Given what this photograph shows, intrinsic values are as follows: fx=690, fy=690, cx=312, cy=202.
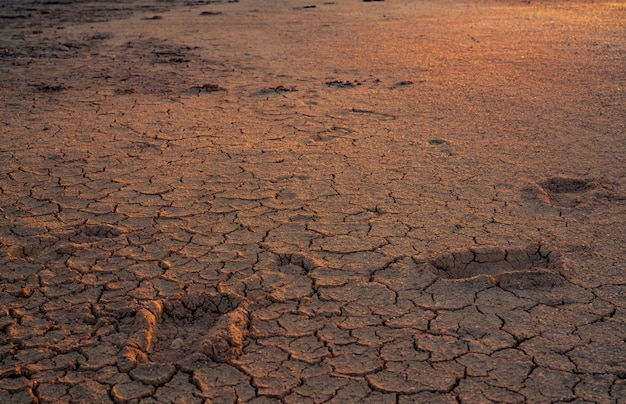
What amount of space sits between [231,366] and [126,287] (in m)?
0.82

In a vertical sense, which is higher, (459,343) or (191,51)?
(191,51)

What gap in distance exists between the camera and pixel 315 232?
378 cm

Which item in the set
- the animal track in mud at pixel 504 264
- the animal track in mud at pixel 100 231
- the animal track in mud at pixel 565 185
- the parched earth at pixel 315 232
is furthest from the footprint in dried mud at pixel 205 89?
the animal track in mud at pixel 504 264

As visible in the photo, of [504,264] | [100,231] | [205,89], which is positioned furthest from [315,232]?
[205,89]

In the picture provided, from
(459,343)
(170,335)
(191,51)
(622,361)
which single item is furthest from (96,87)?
(622,361)

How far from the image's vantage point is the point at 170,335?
2916 mm

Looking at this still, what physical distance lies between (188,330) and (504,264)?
158 centimetres

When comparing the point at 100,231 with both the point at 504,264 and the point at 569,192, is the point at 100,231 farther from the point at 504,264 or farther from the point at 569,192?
the point at 569,192

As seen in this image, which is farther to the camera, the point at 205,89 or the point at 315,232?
the point at 205,89

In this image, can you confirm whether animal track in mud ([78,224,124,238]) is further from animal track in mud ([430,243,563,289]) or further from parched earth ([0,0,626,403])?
animal track in mud ([430,243,563,289])

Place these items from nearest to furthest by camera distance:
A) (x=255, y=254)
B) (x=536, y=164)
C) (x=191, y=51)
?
(x=255, y=254) < (x=536, y=164) < (x=191, y=51)

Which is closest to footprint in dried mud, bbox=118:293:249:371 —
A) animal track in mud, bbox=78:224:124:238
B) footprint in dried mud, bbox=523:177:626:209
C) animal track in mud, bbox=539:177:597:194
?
animal track in mud, bbox=78:224:124:238

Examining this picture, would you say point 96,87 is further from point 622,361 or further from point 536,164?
point 622,361

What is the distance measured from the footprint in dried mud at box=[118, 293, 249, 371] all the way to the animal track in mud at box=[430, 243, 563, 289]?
107cm
